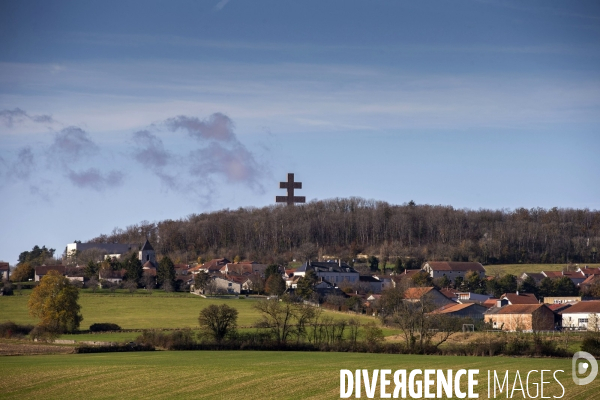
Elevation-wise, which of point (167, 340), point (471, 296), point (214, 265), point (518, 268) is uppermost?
point (214, 265)

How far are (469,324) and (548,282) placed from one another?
116ft

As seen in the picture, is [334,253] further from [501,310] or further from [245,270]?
[501,310]

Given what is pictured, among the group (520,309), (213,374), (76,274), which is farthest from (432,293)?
(213,374)

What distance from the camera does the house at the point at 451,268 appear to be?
11062cm

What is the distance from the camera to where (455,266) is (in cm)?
11319

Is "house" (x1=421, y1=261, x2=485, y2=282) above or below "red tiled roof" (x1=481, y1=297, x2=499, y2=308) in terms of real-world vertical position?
above

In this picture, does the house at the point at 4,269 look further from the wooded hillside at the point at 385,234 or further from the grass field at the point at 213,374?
the grass field at the point at 213,374

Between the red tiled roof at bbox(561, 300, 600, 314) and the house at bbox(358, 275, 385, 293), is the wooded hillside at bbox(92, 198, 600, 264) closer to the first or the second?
the house at bbox(358, 275, 385, 293)

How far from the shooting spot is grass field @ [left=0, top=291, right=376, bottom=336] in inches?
2749


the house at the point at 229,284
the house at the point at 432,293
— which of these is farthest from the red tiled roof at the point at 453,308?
the house at the point at 229,284

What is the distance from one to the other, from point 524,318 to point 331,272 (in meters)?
45.3

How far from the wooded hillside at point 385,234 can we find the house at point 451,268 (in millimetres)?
9947

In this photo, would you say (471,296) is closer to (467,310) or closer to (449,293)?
(449,293)

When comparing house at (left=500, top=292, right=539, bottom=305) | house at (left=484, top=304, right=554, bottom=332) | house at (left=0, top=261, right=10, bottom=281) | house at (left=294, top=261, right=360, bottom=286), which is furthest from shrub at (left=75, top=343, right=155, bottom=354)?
house at (left=0, top=261, right=10, bottom=281)
